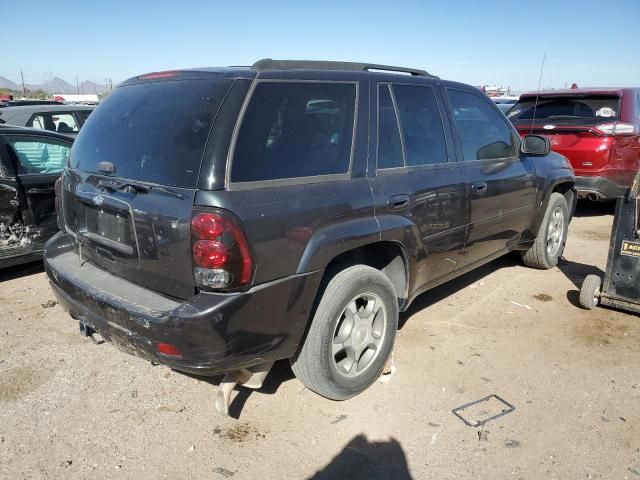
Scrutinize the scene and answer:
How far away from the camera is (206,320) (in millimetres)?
2293

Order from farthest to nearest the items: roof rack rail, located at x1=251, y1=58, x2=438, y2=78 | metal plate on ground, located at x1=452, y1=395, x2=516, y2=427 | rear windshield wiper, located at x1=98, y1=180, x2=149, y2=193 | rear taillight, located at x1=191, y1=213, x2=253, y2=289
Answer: metal plate on ground, located at x1=452, y1=395, x2=516, y2=427 < roof rack rail, located at x1=251, y1=58, x2=438, y2=78 < rear windshield wiper, located at x1=98, y1=180, x2=149, y2=193 < rear taillight, located at x1=191, y1=213, x2=253, y2=289

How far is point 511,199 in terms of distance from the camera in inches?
171

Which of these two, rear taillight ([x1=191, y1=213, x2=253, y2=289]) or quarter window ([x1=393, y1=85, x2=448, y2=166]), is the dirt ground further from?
quarter window ([x1=393, y1=85, x2=448, y2=166])

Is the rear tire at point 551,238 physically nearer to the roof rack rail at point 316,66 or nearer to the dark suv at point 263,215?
the dark suv at point 263,215

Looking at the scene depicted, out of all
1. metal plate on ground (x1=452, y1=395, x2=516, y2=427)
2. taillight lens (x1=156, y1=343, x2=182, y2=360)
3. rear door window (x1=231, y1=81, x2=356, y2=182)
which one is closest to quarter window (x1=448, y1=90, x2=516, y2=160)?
rear door window (x1=231, y1=81, x2=356, y2=182)

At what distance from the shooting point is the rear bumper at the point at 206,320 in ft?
7.63

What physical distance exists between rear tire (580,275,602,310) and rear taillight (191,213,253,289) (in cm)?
334

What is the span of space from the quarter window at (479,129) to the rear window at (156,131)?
206 centimetres

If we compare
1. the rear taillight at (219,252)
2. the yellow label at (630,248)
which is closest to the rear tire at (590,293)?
the yellow label at (630,248)

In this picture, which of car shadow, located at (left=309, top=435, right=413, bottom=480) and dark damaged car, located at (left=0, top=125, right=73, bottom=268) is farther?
dark damaged car, located at (left=0, top=125, right=73, bottom=268)

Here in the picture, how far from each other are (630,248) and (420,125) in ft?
7.05

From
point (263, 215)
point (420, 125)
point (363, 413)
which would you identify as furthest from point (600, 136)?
point (263, 215)

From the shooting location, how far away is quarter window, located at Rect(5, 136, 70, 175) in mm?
5059

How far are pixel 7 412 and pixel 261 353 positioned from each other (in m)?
1.66
